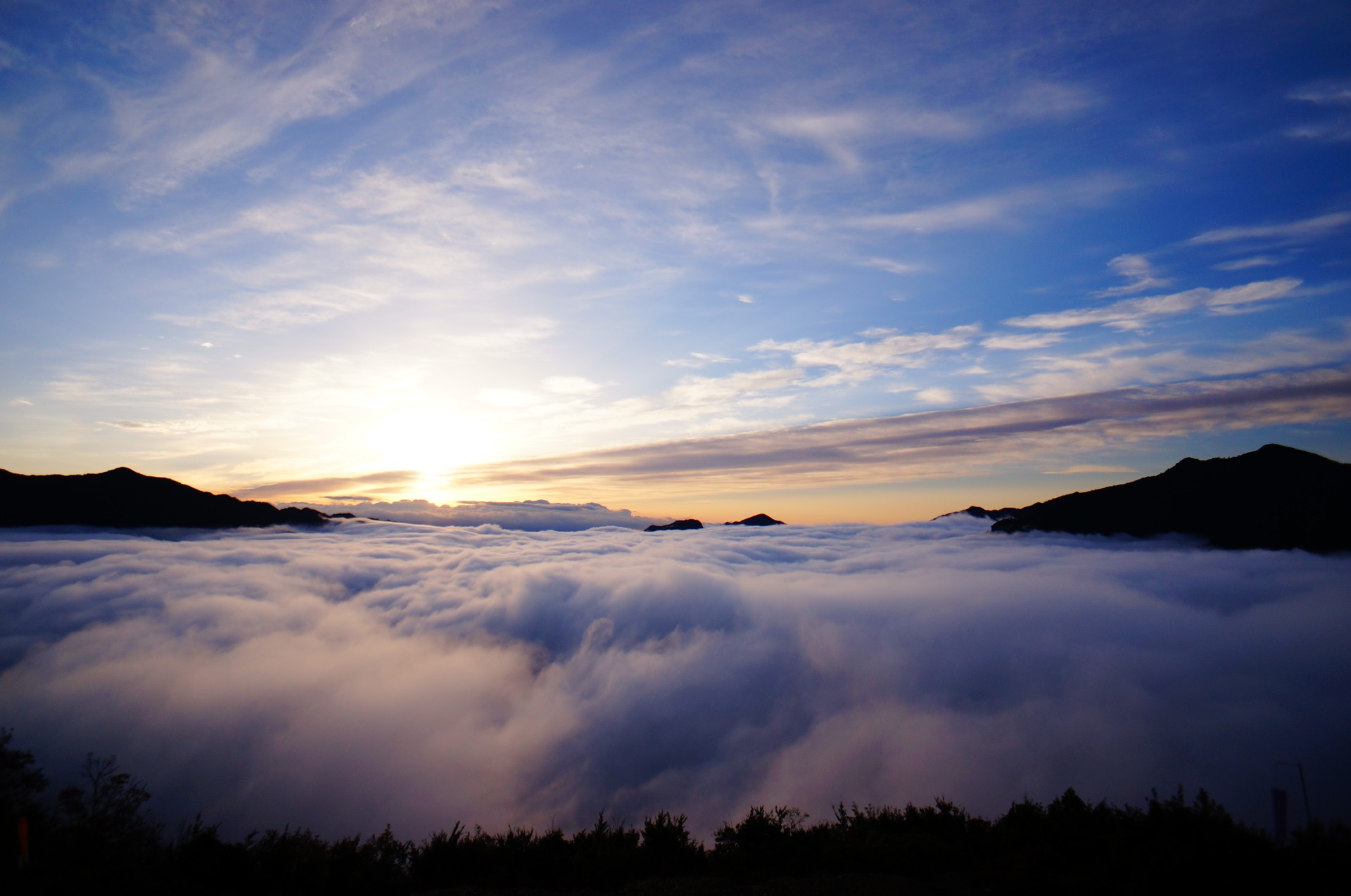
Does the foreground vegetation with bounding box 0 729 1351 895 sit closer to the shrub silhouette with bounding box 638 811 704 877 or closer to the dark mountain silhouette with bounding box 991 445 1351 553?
the shrub silhouette with bounding box 638 811 704 877

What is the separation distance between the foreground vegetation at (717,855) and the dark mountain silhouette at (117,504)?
147m

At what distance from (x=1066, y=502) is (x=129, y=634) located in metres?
181

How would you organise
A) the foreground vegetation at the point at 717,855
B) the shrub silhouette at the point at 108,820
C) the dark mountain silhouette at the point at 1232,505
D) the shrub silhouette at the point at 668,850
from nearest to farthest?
1. the foreground vegetation at the point at 717,855
2. the shrub silhouette at the point at 668,850
3. the shrub silhouette at the point at 108,820
4. the dark mountain silhouette at the point at 1232,505

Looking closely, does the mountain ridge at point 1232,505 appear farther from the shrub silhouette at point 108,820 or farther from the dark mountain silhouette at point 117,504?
the dark mountain silhouette at point 117,504

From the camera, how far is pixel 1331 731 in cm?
4925

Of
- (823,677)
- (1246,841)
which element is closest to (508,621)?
(823,677)

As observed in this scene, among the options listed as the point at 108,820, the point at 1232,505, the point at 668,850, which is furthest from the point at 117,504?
the point at 1232,505

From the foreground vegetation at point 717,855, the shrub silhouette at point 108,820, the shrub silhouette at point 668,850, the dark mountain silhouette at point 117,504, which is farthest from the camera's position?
the dark mountain silhouette at point 117,504

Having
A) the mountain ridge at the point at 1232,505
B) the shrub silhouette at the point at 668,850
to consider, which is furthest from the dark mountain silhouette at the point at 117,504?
the mountain ridge at the point at 1232,505

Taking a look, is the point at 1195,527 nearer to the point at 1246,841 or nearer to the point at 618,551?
the point at 618,551

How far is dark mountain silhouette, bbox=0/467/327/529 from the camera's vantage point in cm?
11403

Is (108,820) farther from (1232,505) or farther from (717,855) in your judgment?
(1232,505)

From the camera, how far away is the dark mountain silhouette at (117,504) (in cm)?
11403

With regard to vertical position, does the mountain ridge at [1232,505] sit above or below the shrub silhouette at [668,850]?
above
